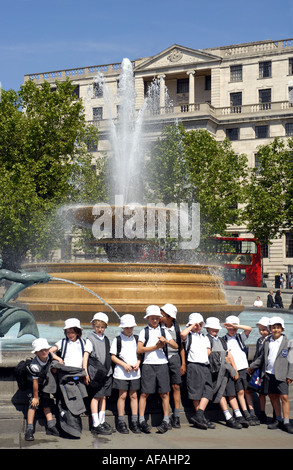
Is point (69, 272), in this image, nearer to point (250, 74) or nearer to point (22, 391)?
point (22, 391)

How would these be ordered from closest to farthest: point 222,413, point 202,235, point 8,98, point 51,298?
point 222,413, point 51,298, point 8,98, point 202,235

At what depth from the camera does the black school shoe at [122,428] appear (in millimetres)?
6227

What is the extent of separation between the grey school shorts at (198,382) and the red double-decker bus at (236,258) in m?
32.4

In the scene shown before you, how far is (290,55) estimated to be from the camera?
53844mm

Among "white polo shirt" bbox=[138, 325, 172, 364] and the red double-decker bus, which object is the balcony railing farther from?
"white polo shirt" bbox=[138, 325, 172, 364]

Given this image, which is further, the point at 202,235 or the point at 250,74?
the point at 250,74

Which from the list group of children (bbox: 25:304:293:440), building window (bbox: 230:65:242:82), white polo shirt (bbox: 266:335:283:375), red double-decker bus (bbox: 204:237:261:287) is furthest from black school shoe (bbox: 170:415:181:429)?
building window (bbox: 230:65:242:82)

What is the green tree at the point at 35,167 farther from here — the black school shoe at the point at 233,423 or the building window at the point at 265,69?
the black school shoe at the point at 233,423

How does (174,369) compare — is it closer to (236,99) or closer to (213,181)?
(213,181)

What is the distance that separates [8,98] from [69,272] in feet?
79.7

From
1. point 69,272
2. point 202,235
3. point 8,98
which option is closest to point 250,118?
point 202,235

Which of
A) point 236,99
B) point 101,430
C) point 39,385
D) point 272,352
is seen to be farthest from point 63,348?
point 236,99

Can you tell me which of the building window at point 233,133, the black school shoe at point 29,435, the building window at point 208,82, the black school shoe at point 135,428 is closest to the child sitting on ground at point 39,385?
the black school shoe at point 29,435

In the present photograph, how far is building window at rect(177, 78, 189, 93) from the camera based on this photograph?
60062mm
